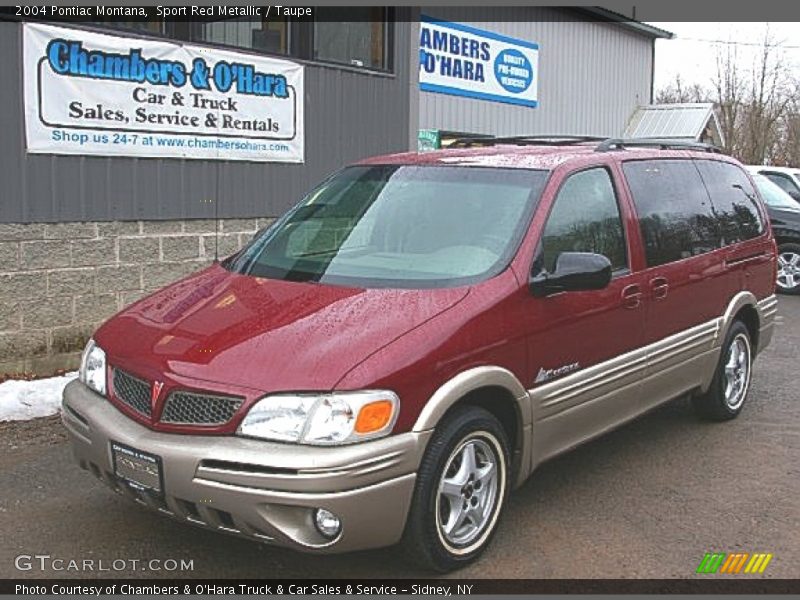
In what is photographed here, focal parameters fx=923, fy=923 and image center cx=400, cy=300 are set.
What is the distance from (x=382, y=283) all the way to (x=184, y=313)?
35.7 inches

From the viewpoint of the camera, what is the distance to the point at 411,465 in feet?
11.8

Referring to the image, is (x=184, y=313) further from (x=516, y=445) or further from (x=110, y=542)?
(x=516, y=445)

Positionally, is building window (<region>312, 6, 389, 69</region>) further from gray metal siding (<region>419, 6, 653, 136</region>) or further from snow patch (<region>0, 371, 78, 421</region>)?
snow patch (<region>0, 371, 78, 421</region>)

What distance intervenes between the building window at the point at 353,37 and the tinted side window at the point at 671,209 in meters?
4.68

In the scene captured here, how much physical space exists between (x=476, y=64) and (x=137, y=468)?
1215 cm

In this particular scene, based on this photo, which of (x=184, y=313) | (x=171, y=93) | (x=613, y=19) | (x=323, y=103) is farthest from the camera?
(x=613, y=19)

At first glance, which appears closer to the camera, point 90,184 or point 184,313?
point 184,313

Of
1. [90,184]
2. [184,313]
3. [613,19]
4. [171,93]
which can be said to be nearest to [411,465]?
[184,313]

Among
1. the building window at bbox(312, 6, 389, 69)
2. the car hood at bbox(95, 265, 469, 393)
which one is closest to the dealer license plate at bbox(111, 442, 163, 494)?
the car hood at bbox(95, 265, 469, 393)

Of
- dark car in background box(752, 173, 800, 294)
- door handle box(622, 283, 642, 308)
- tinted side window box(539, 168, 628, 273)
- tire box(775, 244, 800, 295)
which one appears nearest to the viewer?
tinted side window box(539, 168, 628, 273)

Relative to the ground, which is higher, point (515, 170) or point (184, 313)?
point (515, 170)

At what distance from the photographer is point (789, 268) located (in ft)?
45.0

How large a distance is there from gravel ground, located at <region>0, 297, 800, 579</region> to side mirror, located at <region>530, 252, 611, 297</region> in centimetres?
116

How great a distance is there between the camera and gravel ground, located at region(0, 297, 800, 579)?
4012 mm
